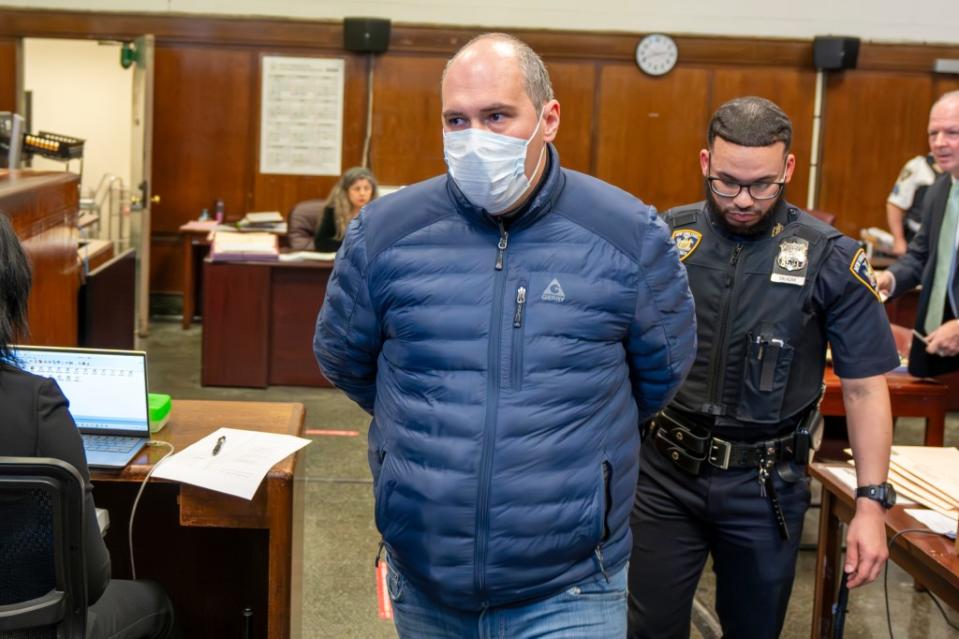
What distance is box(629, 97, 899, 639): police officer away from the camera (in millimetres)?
2281

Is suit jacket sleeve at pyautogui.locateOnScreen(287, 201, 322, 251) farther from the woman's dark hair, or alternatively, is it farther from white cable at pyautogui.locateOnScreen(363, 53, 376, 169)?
the woman's dark hair

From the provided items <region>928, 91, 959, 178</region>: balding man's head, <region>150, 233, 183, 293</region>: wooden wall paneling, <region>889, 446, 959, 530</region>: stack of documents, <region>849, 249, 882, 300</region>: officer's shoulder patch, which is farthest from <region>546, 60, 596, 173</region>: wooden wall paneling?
<region>849, 249, 882, 300</region>: officer's shoulder patch

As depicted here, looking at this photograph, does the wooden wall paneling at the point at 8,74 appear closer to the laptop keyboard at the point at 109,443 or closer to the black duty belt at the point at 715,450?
the laptop keyboard at the point at 109,443

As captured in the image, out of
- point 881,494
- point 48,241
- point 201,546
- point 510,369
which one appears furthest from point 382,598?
point 510,369

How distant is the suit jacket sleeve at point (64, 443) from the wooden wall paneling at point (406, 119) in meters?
6.97

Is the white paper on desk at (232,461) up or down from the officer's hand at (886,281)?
down

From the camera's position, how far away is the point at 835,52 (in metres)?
8.79

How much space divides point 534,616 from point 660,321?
0.47 m

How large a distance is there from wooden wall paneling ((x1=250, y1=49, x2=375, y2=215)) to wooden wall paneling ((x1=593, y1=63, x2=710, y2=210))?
5.83 ft

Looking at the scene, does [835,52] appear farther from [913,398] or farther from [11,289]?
[11,289]

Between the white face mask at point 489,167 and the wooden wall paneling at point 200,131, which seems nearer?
the white face mask at point 489,167

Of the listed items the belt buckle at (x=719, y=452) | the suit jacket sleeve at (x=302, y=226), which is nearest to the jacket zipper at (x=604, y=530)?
the belt buckle at (x=719, y=452)

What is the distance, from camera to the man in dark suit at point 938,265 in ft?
11.6

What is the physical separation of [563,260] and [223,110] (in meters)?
7.40
